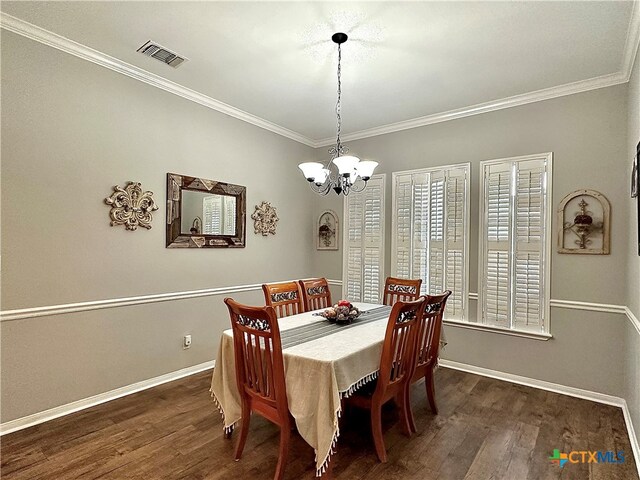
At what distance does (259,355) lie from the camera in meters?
2.00

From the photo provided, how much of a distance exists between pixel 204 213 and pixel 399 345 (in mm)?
2540

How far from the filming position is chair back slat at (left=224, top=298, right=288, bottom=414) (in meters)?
1.90

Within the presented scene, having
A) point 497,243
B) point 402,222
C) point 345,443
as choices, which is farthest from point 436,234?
point 345,443

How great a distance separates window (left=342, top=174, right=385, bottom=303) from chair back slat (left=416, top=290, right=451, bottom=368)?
6.05ft

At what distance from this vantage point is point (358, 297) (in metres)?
4.84

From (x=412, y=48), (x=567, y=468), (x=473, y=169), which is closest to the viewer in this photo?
(x=567, y=468)

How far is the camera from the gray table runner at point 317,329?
7.48 ft

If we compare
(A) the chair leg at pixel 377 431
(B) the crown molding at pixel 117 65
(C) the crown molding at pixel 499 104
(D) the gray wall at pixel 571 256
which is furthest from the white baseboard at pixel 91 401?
(C) the crown molding at pixel 499 104

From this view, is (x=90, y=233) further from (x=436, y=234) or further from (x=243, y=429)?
(x=436, y=234)

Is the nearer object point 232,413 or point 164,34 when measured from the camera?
point 232,413

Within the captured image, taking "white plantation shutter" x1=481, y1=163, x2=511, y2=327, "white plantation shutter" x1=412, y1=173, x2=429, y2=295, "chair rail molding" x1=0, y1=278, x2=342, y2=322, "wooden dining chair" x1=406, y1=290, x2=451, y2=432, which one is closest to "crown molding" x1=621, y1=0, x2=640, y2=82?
"white plantation shutter" x1=481, y1=163, x2=511, y2=327

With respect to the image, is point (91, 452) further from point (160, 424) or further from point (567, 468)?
point (567, 468)

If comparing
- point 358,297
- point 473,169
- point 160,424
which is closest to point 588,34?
point 473,169

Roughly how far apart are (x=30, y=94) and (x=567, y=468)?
14.8ft
